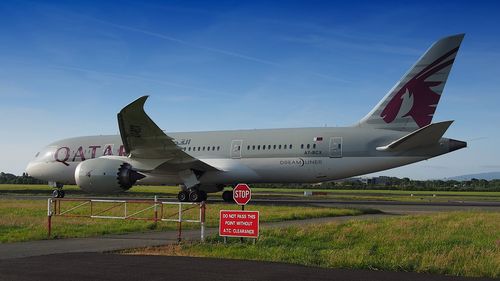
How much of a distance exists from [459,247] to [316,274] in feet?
16.9

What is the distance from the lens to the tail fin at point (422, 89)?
28.0 metres

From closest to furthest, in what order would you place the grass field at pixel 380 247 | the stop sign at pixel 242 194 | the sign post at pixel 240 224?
the grass field at pixel 380 247, the sign post at pixel 240 224, the stop sign at pixel 242 194

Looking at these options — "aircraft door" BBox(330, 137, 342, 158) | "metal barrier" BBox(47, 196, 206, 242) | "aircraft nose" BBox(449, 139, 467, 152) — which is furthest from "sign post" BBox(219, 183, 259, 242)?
"aircraft nose" BBox(449, 139, 467, 152)

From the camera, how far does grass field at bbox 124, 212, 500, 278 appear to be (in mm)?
10219

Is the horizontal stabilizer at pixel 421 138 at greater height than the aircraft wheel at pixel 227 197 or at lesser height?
greater

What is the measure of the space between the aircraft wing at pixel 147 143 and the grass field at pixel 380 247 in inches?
524

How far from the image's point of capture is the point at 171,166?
3116 centimetres

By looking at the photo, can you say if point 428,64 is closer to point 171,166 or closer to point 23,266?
point 171,166

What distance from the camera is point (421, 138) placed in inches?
1032

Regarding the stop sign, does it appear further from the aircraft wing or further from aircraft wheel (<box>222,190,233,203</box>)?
aircraft wheel (<box>222,190,233,203</box>)

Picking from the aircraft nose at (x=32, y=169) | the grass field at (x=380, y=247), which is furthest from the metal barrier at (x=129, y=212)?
the aircraft nose at (x=32, y=169)

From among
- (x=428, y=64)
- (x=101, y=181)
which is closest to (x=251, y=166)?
(x=101, y=181)

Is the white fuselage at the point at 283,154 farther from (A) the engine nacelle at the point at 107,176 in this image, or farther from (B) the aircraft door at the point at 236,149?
(A) the engine nacelle at the point at 107,176

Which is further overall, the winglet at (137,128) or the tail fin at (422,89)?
the tail fin at (422,89)
